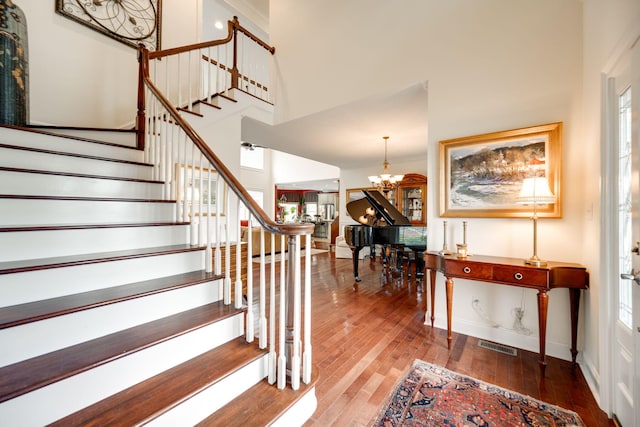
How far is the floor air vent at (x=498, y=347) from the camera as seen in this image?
2248 mm

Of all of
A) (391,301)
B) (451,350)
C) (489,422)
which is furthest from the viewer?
(391,301)

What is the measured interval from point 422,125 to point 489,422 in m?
3.65

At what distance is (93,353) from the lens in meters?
1.17

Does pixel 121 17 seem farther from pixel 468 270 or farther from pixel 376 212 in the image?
pixel 468 270

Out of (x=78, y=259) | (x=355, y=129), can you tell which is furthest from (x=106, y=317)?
(x=355, y=129)

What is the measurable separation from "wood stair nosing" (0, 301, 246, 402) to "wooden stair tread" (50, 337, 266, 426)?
180mm

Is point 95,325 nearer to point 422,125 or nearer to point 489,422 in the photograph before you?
point 489,422

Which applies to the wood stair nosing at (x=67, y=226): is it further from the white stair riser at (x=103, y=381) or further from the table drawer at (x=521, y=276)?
the table drawer at (x=521, y=276)

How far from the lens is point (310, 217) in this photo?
43.9 feet

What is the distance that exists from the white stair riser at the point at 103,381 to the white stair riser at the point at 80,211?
46.6 inches

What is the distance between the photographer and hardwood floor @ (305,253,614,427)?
1627 mm

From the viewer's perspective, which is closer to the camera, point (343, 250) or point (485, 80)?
point (485, 80)

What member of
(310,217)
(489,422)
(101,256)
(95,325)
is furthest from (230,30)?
(310,217)

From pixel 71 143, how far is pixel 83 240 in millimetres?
1109
